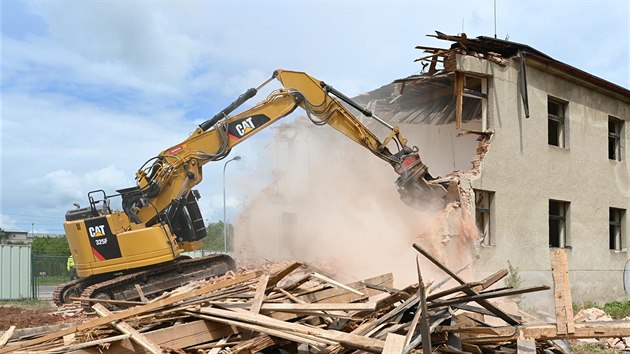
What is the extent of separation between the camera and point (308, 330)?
5.65 metres

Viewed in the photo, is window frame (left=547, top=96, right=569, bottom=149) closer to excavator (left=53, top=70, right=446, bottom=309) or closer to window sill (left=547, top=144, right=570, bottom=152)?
window sill (left=547, top=144, right=570, bottom=152)

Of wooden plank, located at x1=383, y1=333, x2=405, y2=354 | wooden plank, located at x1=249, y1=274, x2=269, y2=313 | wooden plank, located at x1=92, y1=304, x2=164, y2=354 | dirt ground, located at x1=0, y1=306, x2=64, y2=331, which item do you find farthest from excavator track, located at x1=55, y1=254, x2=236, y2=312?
wooden plank, located at x1=383, y1=333, x2=405, y2=354

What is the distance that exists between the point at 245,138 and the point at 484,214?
18.8ft

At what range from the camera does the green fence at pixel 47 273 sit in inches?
1001

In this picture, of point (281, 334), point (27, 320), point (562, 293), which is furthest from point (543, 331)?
point (27, 320)

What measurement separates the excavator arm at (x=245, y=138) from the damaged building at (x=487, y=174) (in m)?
1.10

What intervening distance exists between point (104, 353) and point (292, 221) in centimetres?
1283

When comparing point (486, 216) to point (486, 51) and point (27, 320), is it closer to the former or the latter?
point (486, 51)

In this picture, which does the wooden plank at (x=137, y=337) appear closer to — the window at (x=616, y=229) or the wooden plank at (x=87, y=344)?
the wooden plank at (x=87, y=344)

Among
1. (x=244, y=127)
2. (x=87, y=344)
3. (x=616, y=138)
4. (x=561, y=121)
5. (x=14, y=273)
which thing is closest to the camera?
(x=87, y=344)

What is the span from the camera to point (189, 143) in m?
13.4

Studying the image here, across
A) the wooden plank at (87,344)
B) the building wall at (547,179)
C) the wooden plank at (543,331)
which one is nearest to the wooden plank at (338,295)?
the wooden plank at (543,331)

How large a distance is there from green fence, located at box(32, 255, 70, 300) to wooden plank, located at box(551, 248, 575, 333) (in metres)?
23.1

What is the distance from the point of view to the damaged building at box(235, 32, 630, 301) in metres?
14.3
